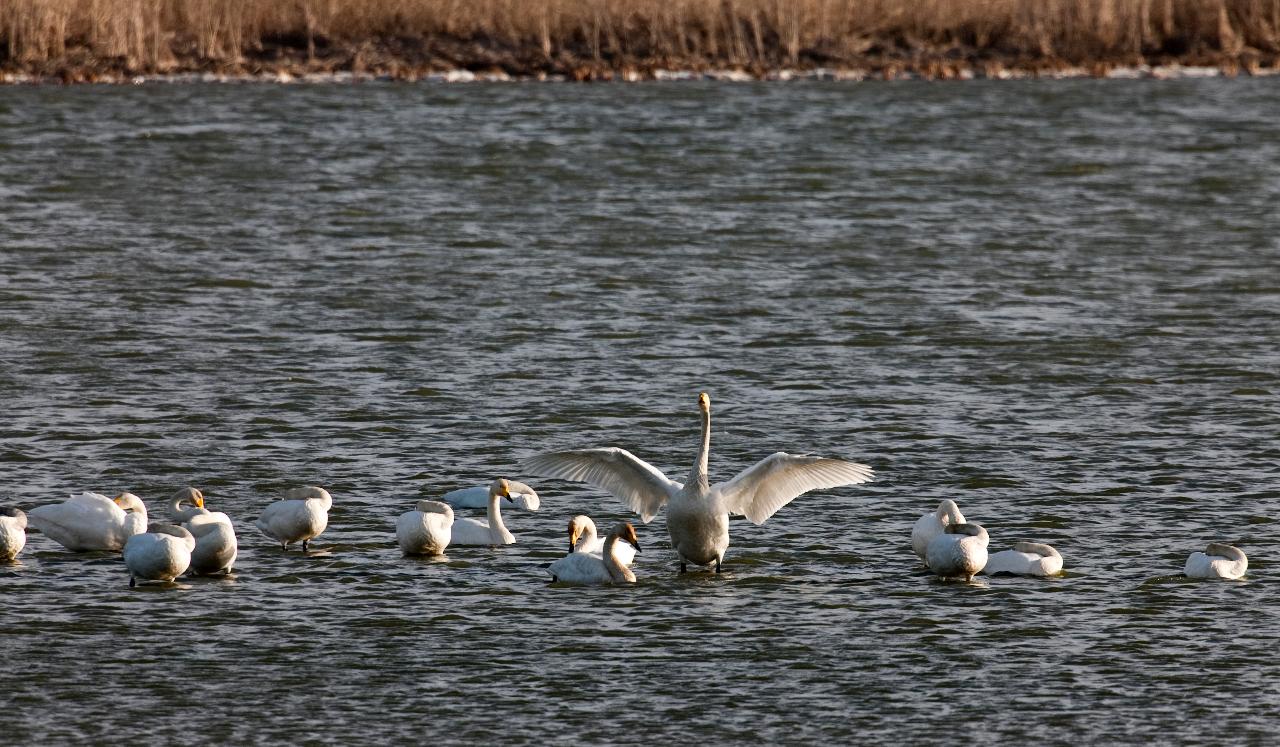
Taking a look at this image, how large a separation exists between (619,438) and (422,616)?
4498 millimetres

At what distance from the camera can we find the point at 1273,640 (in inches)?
416

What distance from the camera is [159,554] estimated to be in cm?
1131

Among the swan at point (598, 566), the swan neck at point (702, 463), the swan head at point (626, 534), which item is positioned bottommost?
the swan at point (598, 566)

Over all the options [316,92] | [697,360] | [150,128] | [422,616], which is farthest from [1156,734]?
[316,92]

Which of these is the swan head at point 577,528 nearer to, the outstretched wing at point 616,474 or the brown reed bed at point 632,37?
the outstretched wing at point 616,474

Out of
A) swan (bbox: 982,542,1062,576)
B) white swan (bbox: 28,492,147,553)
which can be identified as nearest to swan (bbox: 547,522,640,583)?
swan (bbox: 982,542,1062,576)

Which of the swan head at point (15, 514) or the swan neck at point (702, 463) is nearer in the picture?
the swan head at point (15, 514)

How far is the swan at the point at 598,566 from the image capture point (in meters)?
11.7

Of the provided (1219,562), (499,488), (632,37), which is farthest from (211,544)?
(632,37)

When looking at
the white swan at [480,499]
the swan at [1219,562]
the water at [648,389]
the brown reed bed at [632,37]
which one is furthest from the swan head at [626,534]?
the brown reed bed at [632,37]

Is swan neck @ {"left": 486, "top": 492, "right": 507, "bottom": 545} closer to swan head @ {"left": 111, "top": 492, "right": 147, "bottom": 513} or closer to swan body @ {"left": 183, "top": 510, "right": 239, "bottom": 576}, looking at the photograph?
swan body @ {"left": 183, "top": 510, "right": 239, "bottom": 576}

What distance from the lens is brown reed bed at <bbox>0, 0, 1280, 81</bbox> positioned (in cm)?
3544

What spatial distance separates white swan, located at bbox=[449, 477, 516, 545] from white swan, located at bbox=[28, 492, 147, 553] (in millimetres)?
1787

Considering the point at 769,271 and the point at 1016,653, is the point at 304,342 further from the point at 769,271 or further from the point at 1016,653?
the point at 1016,653
